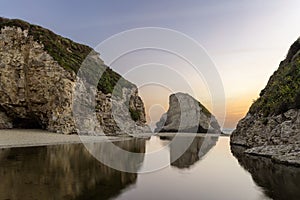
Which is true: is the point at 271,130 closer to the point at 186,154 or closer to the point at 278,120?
the point at 278,120

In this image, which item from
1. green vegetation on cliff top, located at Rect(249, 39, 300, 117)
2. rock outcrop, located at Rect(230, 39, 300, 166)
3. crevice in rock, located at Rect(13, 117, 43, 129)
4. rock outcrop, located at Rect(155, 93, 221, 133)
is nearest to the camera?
rock outcrop, located at Rect(230, 39, 300, 166)

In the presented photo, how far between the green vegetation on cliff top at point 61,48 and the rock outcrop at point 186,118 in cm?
3920

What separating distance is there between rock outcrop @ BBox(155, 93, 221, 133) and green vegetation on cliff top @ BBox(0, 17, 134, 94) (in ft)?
129

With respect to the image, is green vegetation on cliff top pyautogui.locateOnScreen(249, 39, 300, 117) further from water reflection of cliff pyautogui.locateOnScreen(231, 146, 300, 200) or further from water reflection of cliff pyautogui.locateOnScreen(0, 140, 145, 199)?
water reflection of cliff pyautogui.locateOnScreen(0, 140, 145, 199)

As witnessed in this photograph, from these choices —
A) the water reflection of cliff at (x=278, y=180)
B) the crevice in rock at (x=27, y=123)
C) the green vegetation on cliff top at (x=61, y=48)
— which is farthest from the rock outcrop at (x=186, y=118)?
the water reflection of cliff at (x=278, y=180)

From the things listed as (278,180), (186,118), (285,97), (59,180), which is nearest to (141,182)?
(59,180)

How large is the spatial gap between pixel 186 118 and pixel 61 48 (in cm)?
6346

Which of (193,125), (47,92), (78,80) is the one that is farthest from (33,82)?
(193,125)

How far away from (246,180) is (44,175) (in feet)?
39.1

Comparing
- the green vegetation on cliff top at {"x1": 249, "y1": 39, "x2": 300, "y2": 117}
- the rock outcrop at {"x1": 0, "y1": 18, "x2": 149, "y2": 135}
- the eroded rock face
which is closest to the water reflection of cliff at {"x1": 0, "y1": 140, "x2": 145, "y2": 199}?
the eroded rock face

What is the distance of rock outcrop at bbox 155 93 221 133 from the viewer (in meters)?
105

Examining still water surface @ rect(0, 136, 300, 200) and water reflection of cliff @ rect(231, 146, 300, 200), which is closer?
still water surface @ rect(0, 136, 300, 200)

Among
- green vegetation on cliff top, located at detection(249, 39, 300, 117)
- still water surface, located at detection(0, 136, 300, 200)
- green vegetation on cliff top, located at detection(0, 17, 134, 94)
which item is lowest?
still water surface, located at detection(0, 136, 300, 200)

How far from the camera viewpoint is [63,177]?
1526 centimetres
